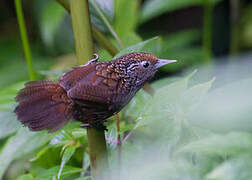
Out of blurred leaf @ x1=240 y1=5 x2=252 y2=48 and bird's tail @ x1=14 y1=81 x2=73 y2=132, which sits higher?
blurred leaf @ x1=240 y1=5 x2=252 y2=48

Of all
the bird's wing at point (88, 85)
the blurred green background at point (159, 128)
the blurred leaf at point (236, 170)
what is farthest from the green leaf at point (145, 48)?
the blurred leaf at point (236, 170)

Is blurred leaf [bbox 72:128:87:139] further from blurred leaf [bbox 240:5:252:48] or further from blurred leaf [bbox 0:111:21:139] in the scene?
blurred leaf [bbox 240:5:252:48]

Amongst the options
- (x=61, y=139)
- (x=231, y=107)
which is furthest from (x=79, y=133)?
(x=231, y=107)

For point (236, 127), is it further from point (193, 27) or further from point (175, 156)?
point (193, 27)

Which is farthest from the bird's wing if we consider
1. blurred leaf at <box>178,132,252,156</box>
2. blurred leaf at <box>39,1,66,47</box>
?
blurred leaf at <box>39,1,66,47</box>

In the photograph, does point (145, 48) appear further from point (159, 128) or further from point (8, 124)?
point (8, 124)

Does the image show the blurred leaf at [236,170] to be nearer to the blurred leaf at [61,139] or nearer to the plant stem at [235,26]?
the blurred leaf at [61,139]

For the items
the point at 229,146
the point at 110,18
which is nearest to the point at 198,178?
the point at 229,146
